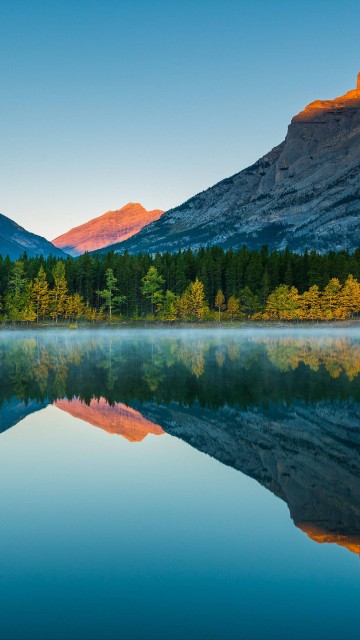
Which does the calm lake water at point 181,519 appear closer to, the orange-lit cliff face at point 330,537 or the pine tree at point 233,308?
the orange-lit cliff face at point 330,537

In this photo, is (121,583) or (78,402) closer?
(121,583)

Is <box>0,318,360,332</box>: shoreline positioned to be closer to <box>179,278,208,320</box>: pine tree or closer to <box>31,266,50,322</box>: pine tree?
<box>179,278,208,320</box>: pine tree

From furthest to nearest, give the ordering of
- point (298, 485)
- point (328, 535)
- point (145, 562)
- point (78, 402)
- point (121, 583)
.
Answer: point (78, 402), point (298, 485), point (328, 535), point (145, 562), point (121, 583)

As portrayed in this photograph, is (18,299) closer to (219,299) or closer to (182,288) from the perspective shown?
(182,288)

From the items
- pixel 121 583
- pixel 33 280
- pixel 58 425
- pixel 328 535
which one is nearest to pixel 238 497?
pixel 328 535

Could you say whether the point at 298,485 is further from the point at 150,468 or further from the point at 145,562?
the point at 145,562

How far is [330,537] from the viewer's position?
38.4 ft

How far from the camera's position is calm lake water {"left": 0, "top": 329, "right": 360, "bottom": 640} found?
8.88 meters

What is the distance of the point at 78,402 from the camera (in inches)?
1128

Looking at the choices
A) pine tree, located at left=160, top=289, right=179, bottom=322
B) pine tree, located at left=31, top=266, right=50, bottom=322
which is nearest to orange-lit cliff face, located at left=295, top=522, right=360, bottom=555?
pine tree, located at left=31, top=266, right=50, bottom=322

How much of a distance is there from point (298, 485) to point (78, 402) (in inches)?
624

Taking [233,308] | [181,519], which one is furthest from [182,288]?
[181,519]

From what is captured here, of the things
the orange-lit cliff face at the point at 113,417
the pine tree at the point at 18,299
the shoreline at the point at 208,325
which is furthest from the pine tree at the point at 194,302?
the orange-lit cliff face at the point at 113,417

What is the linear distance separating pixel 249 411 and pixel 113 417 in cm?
573
